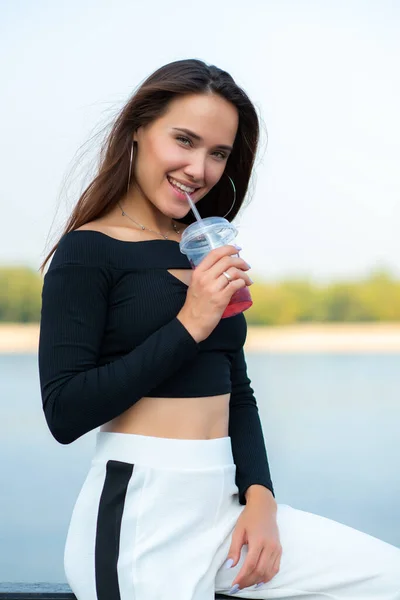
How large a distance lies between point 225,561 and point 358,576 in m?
0.19

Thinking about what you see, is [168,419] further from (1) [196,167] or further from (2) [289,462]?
(2) [289,462]

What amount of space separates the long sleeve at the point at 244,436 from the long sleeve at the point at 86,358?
0.82ft

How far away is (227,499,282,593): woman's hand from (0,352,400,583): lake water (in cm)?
156

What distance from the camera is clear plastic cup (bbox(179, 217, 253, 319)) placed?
4.09 ft

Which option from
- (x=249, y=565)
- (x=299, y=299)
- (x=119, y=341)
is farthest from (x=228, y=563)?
(x=299, y=299)

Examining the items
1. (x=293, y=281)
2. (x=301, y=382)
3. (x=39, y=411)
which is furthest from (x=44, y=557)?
(x=293, y=281)

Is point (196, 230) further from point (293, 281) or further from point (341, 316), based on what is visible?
point (341, 316)

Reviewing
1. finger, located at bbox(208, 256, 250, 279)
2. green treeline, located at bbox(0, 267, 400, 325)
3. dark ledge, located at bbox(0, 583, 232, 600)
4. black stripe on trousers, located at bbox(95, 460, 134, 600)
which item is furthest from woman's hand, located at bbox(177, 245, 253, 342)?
green treeline, located at bbox(0, 267, 400, 325)

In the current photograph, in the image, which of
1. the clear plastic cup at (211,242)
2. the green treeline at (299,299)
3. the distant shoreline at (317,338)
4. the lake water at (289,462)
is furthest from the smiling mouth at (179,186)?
the distant shoreline at (317,338)

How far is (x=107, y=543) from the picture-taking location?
1181mm

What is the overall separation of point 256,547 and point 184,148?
0.61 metres

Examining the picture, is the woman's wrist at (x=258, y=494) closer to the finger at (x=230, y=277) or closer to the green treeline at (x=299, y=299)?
the finger at (x=230, y=277)

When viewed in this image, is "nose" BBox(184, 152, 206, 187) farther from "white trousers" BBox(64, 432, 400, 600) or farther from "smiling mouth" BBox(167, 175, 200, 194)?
"white trousers" BBox(64, 432, 400, 600)

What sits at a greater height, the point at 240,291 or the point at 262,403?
the point at 240,291
